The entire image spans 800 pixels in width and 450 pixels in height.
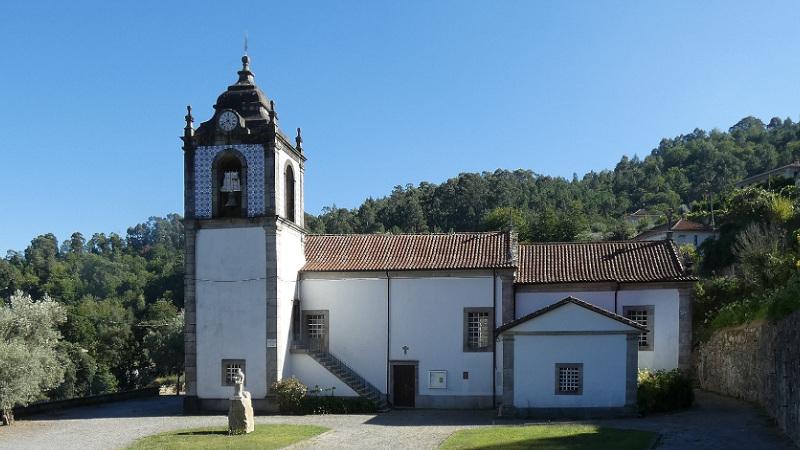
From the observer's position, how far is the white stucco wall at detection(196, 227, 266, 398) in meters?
26.3

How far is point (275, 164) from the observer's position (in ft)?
87.1

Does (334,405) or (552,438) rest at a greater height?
(552,438)

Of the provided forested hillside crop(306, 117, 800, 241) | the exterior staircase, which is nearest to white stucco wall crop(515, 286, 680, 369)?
the exterior staircase

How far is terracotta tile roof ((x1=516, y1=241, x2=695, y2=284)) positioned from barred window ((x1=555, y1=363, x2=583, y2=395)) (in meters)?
4.17

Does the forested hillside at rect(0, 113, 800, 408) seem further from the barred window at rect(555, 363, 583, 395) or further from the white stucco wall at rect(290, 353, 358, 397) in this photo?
the white stucco wall at rect(290, 353, 358, 397)

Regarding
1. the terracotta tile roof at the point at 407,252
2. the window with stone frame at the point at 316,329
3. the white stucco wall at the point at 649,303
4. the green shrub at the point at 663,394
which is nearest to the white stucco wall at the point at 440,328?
the terracotta tile roof at the point at 407,252

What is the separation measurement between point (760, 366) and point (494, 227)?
194ft

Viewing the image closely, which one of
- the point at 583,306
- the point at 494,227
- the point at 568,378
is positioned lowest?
the point at 568,378

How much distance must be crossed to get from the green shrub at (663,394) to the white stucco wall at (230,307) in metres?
12.8

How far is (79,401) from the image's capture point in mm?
29859

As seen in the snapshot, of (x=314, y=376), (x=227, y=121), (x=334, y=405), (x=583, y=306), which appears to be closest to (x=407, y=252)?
(x=314, y=376)

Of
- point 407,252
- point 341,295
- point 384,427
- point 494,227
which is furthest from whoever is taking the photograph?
point 494,227

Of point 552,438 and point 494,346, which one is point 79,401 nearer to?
point 494,346

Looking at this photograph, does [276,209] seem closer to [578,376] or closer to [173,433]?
[173,433]
